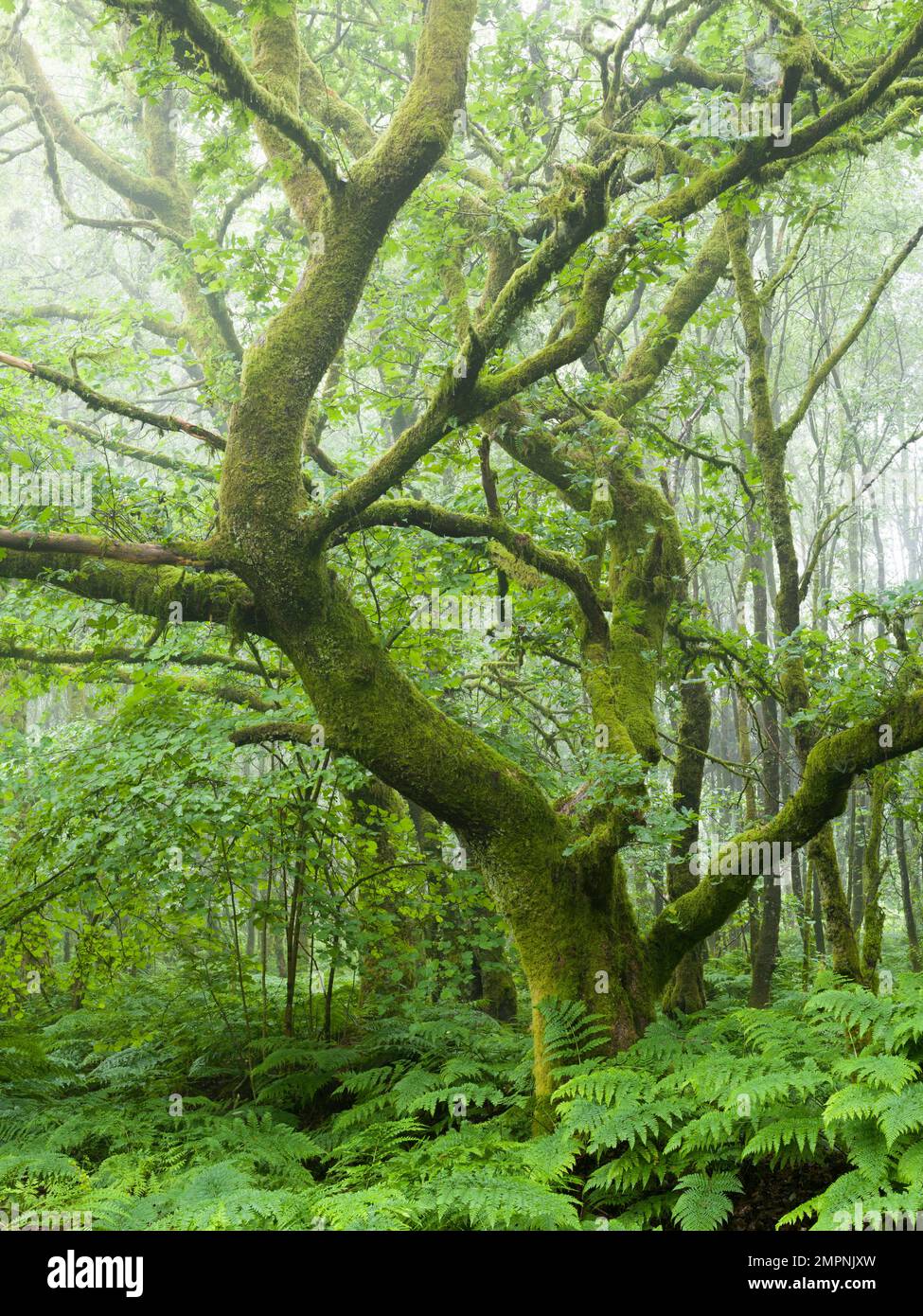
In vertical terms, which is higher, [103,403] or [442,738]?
[103,403]

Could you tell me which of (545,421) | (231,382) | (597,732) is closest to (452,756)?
(597,732)

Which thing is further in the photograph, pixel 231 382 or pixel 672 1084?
pixel 231 382

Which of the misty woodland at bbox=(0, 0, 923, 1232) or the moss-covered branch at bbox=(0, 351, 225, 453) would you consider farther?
the moss-covered branch at bbox=(0, 351, 225, 453)

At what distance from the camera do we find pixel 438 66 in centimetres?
621

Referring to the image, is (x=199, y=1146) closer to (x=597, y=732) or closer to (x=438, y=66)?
(x=597, y=732)

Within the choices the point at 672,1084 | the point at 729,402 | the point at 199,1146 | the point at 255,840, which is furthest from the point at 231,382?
the point at 729,402

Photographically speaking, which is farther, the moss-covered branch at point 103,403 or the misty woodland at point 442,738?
the moss-covered branch at point 103,403

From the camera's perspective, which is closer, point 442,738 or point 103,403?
point 442,738

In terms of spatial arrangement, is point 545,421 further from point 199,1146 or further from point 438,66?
point 199,1146

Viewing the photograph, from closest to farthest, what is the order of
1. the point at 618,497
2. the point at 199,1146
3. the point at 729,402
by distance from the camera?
the point at 199,1146 < the point at 618,497 < the point at 729,402

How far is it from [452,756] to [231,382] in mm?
4684

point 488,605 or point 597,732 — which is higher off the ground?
point 488,605
